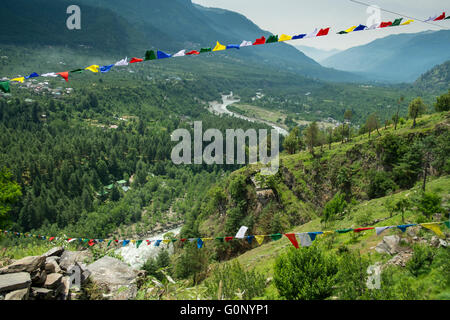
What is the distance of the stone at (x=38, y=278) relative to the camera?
34.6 feet

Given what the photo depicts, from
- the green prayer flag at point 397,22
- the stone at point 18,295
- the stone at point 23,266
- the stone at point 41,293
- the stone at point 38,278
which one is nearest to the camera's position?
the stone at point 18,295

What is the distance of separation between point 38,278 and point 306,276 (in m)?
10.9

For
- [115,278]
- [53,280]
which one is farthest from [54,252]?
[115,278]

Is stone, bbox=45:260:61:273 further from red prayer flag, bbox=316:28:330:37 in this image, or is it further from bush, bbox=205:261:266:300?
red prayer flag, bbox=316:28:330:37

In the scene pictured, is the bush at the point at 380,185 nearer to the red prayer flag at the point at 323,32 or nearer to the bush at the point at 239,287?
the bush at the point at 239,287

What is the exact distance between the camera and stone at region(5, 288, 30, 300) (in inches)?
367

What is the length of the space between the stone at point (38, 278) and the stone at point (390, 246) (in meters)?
15.4

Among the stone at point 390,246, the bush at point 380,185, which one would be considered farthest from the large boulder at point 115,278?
the bush at point 380,185

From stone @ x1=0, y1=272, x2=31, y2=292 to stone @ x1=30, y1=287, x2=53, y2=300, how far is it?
483 millimetres

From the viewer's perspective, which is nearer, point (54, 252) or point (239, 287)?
point (239, 287)

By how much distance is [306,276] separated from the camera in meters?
10.4

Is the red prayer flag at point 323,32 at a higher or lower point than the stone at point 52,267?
higher

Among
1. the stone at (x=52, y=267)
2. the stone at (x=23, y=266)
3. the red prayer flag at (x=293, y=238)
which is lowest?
the stone at (x=52, y=267)

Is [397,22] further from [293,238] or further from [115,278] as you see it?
[115,278]
